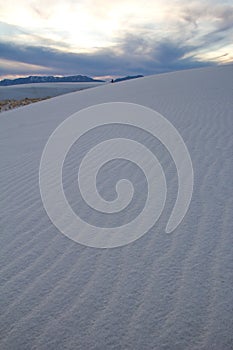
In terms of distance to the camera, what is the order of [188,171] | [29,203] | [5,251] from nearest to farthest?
[5,251] < [29,203] < [188,171]

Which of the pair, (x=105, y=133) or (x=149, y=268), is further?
(x=105, y=133)

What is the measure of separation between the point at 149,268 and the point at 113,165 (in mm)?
2106

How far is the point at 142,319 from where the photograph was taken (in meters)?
1.73

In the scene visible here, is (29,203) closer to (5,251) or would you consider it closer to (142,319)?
(5,251)

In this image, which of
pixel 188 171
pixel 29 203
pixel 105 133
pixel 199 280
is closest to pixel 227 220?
pixel 199 280

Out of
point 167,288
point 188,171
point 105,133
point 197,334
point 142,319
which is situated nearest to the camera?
point 197,334

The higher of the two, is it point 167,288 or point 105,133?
point 105,133

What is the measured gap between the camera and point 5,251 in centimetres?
246

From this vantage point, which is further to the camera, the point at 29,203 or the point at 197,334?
the point at 29,203

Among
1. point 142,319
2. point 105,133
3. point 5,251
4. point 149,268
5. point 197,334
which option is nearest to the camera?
point 197,334

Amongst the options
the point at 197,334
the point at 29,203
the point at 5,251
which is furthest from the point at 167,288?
the point at 29,203

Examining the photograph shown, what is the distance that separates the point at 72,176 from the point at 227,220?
1.97 meters

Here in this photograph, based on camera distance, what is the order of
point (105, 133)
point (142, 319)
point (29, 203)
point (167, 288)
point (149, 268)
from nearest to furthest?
point (142, 319)
point (167, 288)
point (149, 268)
point (29, 203)
point (105, 133)

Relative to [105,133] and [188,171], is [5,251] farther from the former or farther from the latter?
[105,133]
